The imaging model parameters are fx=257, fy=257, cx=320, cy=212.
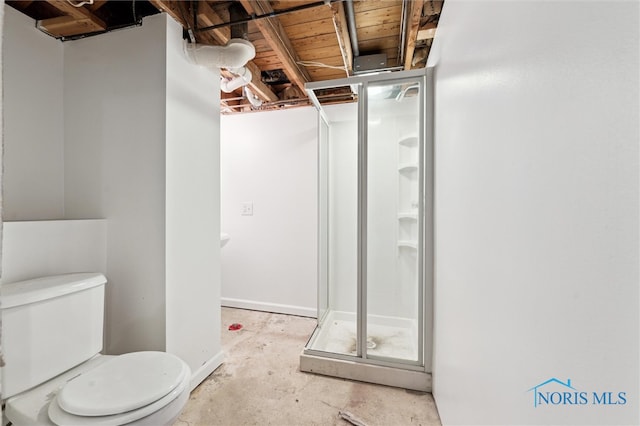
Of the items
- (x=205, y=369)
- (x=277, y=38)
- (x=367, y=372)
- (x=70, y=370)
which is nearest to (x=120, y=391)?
(x=70, y=370)

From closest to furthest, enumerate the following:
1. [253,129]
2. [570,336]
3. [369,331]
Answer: [570,336] → [369,331] → [253,129]

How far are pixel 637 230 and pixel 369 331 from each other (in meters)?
1.77

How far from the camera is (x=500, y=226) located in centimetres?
75

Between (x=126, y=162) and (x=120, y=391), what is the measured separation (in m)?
1.24

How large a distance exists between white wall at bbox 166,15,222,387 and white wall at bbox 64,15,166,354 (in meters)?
0.05

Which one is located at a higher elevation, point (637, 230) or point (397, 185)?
point (397, 185)

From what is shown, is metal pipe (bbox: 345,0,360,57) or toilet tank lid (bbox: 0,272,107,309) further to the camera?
metal pipe (bbox: 345,0,360,57)

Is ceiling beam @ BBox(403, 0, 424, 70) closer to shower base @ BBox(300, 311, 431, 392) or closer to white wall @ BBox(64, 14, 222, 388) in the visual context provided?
white wall @ BBox(64, 14, 222, 388)

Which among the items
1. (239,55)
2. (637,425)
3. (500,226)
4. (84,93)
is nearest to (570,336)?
(637,425)

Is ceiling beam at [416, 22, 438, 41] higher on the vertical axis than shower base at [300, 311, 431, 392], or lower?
higher

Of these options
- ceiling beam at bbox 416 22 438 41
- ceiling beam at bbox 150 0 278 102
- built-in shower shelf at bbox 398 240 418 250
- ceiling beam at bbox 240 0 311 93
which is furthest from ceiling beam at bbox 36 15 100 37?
built-in shower shelf at bbox 398 240 418 250

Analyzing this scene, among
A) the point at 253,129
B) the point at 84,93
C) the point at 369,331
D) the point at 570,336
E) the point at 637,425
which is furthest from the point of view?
the point at 253,129

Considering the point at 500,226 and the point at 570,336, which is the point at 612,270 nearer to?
the point at 570,336

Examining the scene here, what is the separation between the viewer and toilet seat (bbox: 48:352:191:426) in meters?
0.92
